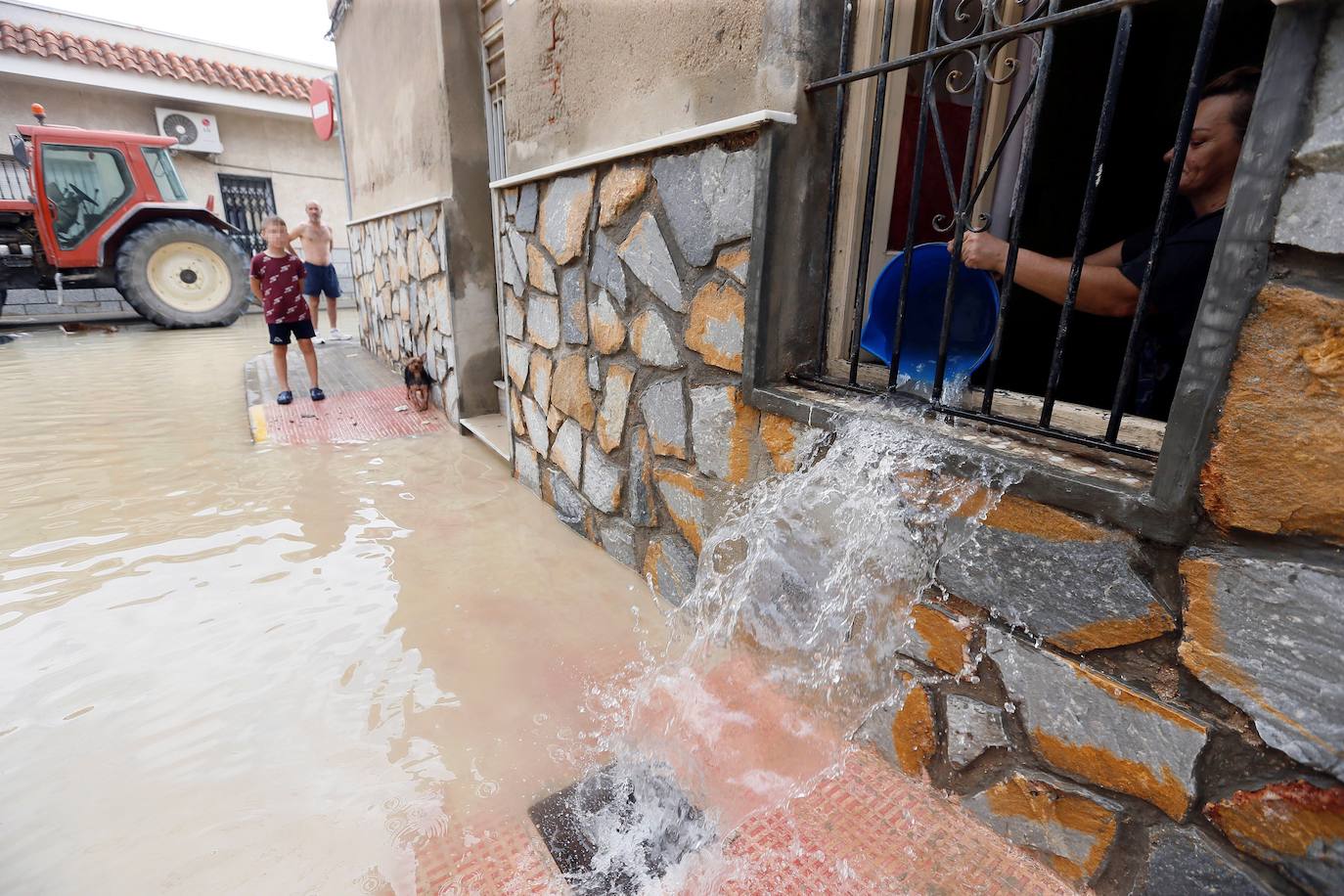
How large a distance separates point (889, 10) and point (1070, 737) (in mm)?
1522

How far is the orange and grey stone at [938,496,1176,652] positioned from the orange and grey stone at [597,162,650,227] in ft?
4.82

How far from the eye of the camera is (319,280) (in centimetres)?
749

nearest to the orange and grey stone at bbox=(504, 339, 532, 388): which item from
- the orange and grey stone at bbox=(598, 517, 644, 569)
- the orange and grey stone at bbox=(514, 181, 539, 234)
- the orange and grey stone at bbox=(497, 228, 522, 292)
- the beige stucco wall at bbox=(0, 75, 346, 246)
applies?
the orange and grey stone at bbox=(497, 228, 522, 292)

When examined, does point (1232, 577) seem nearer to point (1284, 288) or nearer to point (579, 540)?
point (1284, 288)

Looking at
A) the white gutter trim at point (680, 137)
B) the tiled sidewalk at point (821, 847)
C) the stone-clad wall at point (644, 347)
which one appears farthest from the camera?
the stone-clad wall at point (644, 347)

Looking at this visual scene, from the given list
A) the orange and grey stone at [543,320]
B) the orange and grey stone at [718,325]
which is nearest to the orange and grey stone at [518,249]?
the orange and grey stone at [543,320]

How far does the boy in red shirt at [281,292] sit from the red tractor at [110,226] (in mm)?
4653

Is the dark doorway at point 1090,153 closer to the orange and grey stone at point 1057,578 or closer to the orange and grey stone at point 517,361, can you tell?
the orange and grey stone at point 1057,578

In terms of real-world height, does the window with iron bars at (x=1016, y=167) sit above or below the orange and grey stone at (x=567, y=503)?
above

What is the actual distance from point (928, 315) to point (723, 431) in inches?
27.3

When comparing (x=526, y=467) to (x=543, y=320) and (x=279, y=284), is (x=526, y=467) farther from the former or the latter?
(x=279, y=284)

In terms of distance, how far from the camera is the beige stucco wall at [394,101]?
4.04 metres

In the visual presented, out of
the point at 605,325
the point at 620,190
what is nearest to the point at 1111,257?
the point at 620,190

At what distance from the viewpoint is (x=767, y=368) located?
172 centimetres
